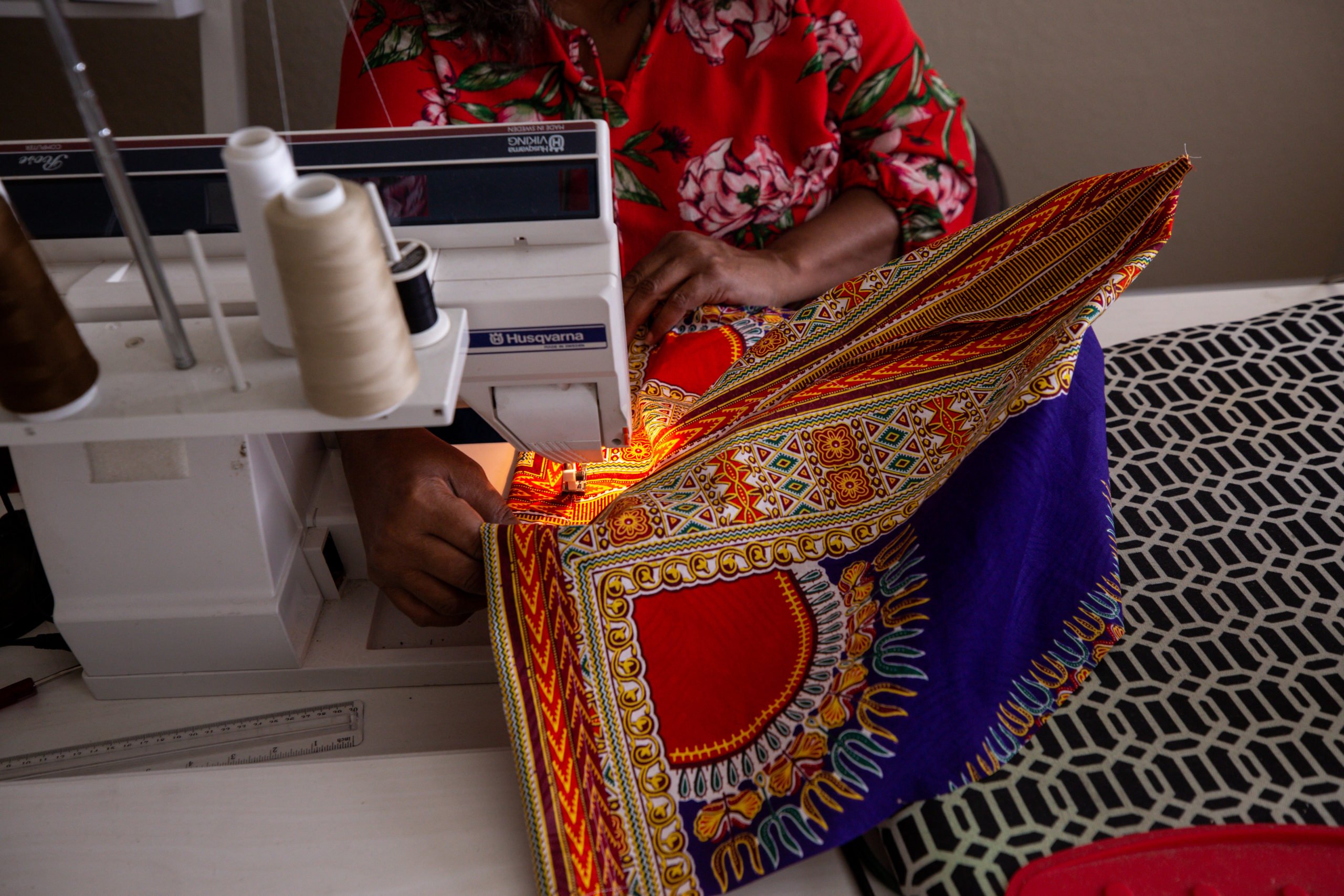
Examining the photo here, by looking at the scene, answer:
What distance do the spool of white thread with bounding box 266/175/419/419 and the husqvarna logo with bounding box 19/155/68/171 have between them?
1.45 ft

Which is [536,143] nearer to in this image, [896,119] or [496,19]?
[496,19]

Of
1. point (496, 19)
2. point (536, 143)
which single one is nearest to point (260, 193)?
point (536, 143)

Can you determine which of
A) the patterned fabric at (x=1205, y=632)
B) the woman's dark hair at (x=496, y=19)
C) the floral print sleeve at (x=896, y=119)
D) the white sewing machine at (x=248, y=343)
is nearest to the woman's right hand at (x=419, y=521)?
the white sewing machine at (x=248, y=343)

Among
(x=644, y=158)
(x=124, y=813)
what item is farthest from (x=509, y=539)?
(x=644, y=158)

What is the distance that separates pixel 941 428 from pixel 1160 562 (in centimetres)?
28

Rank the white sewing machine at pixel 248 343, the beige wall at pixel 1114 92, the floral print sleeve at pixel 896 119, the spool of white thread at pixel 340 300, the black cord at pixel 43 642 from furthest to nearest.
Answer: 1. the beige wall at pixel 1114 92
2. the floral print sleeve at pixel 896 119
3. the black cord at pixel 43 642
4. the white sewing machine at pixel 248 343
5. the spool of white thread at pixel 340 300

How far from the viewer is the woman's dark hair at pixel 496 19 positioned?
1.30 meters

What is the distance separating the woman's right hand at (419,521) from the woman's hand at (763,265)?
0.36 meters

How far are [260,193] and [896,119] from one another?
109 centimetres

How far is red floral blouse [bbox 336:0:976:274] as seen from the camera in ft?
4.39

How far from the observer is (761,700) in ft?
2.74

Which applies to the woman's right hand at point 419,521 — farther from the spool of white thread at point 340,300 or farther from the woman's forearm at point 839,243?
the woman's forearm at point 839,243

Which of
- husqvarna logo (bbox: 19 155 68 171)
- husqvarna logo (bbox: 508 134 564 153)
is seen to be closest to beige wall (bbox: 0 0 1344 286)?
husqvarna logo (bbox: 19 155 68 171)

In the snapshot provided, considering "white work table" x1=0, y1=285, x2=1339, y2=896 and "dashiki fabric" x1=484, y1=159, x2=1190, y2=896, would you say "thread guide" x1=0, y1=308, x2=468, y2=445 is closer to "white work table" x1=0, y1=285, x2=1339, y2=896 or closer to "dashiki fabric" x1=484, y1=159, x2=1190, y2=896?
"dashiki fabric" x1=484, y1=159, x2=1190, y2=896
